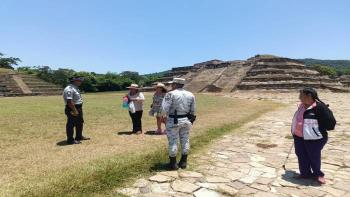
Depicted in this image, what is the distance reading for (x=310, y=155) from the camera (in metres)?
6.52

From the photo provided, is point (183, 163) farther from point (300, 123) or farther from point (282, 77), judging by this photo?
point (282, 77)

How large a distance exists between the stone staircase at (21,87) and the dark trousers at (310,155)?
42424mm

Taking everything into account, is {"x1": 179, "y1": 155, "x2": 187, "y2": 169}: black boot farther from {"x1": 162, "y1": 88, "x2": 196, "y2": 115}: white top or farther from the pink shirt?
the pink shirt

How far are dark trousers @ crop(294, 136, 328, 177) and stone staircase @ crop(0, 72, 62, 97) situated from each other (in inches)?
1670

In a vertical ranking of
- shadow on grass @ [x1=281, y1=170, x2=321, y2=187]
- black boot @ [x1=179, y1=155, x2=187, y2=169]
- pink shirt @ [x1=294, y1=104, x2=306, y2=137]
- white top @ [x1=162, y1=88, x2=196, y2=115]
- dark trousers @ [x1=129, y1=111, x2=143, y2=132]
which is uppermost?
white top @ [x1=162, y1=88, x2=196, y2=115]

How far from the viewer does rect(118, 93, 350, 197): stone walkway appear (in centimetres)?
594

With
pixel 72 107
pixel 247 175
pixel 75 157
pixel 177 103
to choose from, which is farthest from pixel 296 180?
pixel 72 107

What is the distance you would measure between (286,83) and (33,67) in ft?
202

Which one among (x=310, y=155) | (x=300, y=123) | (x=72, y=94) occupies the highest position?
(x=72, y=94)

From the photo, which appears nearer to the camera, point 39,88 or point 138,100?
point 138,100

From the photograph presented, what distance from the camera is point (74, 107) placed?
30.9 feet

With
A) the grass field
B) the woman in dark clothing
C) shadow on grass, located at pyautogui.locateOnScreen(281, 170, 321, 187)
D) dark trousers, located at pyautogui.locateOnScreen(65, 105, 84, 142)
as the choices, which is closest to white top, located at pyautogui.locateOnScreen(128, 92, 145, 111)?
the grass field

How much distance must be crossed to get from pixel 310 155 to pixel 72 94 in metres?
6.26

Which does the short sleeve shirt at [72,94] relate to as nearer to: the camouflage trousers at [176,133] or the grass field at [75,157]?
the grass field at [75,157]
